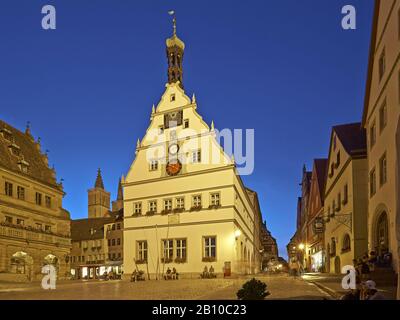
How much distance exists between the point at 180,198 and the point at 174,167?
8.96ft

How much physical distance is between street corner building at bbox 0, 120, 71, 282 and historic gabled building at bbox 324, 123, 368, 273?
24810 millimetres

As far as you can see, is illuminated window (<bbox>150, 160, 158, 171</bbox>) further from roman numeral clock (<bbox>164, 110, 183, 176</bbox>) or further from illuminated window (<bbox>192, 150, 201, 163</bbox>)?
illuminated window (<bbox>192, 150, 201, 163</bbox>)

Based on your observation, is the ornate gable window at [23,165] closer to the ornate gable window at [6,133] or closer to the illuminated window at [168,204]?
the ornate gable window at [6,133]

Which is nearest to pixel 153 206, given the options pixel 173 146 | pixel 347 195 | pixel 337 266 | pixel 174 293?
pixel 173 146

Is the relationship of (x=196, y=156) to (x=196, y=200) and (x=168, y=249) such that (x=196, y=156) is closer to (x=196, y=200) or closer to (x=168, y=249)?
(x=196, y=200)

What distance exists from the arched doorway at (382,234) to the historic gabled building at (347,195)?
4173 mm

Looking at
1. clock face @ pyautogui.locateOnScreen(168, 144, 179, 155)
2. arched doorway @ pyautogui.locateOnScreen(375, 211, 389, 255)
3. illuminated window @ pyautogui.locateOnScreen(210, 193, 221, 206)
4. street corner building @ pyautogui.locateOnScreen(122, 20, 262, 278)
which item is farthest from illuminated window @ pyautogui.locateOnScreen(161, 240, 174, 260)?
arched doorway @ pyautogui.locateOnScreen(375, 211, 389, 255)

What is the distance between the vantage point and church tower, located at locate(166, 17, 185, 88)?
4209 cm

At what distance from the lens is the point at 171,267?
3725 cm

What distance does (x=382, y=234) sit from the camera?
20.6 meters

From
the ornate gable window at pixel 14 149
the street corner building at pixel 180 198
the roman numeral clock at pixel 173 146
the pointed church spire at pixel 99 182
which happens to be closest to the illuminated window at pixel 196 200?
the street corner building at pixel 180 198

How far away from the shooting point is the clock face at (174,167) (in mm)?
37969

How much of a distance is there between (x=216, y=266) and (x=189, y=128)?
11.6m
